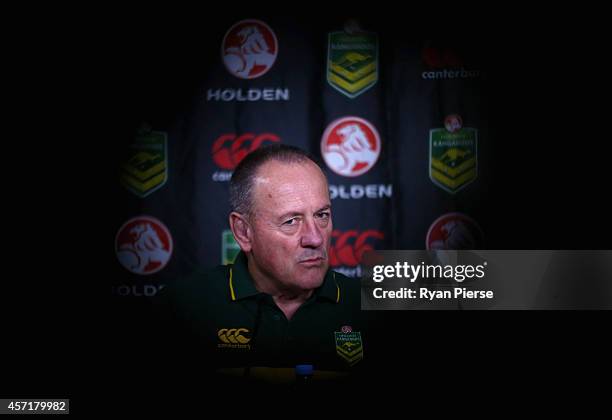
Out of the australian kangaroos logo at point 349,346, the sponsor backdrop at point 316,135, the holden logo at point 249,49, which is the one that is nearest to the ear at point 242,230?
the australian kangaroos logo at point 349,346

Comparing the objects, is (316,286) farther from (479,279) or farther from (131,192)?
(131,192)

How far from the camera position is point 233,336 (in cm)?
140

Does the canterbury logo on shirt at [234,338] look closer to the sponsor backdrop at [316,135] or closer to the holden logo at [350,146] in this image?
the sponsor backdrop at [316,135]

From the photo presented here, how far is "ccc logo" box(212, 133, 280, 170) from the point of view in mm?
2080

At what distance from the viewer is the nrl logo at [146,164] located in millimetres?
2107

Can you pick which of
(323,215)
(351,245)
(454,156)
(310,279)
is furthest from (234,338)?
(454,156)

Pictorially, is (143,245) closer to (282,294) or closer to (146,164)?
(146,164)

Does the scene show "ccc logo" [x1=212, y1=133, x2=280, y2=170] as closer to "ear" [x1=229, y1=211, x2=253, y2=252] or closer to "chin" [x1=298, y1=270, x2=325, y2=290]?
"ear" [x1=229, y1=211, x2=253, y2=252]

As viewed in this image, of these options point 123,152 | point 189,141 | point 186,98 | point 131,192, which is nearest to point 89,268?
point 131,192

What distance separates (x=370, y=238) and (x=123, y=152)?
1.12 meters

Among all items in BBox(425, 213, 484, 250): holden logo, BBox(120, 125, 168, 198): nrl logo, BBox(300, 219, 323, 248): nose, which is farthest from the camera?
BBox(120, 125, 168, 198): nrl logo

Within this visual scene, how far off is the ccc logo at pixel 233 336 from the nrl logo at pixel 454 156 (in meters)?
1.06

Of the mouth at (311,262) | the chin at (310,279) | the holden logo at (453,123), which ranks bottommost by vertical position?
the chin at (310,279)

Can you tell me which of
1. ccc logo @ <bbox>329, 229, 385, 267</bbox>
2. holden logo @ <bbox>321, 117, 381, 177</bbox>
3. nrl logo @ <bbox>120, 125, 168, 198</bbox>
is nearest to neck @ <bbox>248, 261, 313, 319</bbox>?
ccc logo @ <bbox>329, 229, 385, 267</bbox>
